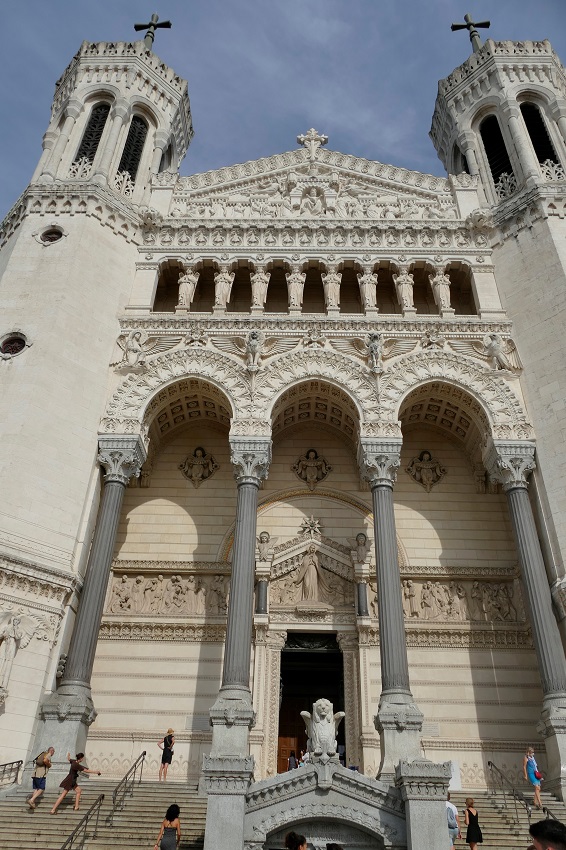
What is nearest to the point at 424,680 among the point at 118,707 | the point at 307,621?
the point at 307,621

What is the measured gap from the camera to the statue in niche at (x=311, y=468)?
65.5 ft

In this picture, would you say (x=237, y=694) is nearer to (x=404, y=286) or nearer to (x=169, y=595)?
(x=169, y=595)

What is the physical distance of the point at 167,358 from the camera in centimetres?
1905

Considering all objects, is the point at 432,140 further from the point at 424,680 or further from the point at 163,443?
the point at 424,680

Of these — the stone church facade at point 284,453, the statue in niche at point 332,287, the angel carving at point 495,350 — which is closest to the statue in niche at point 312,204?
the stone church facade at point 284,453

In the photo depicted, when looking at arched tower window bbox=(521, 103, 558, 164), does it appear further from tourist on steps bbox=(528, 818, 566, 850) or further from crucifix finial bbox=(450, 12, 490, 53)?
tourist on steps bbox=(528, 818, 566, 850)

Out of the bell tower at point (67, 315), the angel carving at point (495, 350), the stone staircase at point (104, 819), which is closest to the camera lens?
the stone staircase at point (104, 819)

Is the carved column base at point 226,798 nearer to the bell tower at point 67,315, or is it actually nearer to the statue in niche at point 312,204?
the bell tower at point 67,315

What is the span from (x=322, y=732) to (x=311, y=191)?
1829 cm

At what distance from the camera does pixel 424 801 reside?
10.9 m

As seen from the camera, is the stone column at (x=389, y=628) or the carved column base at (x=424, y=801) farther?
the stone column at (x=389, y=628)

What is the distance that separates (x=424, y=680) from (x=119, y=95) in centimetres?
2265

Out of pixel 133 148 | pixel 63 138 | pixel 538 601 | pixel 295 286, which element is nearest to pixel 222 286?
pixel 295 286

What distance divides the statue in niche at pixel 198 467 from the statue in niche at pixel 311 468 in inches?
101
